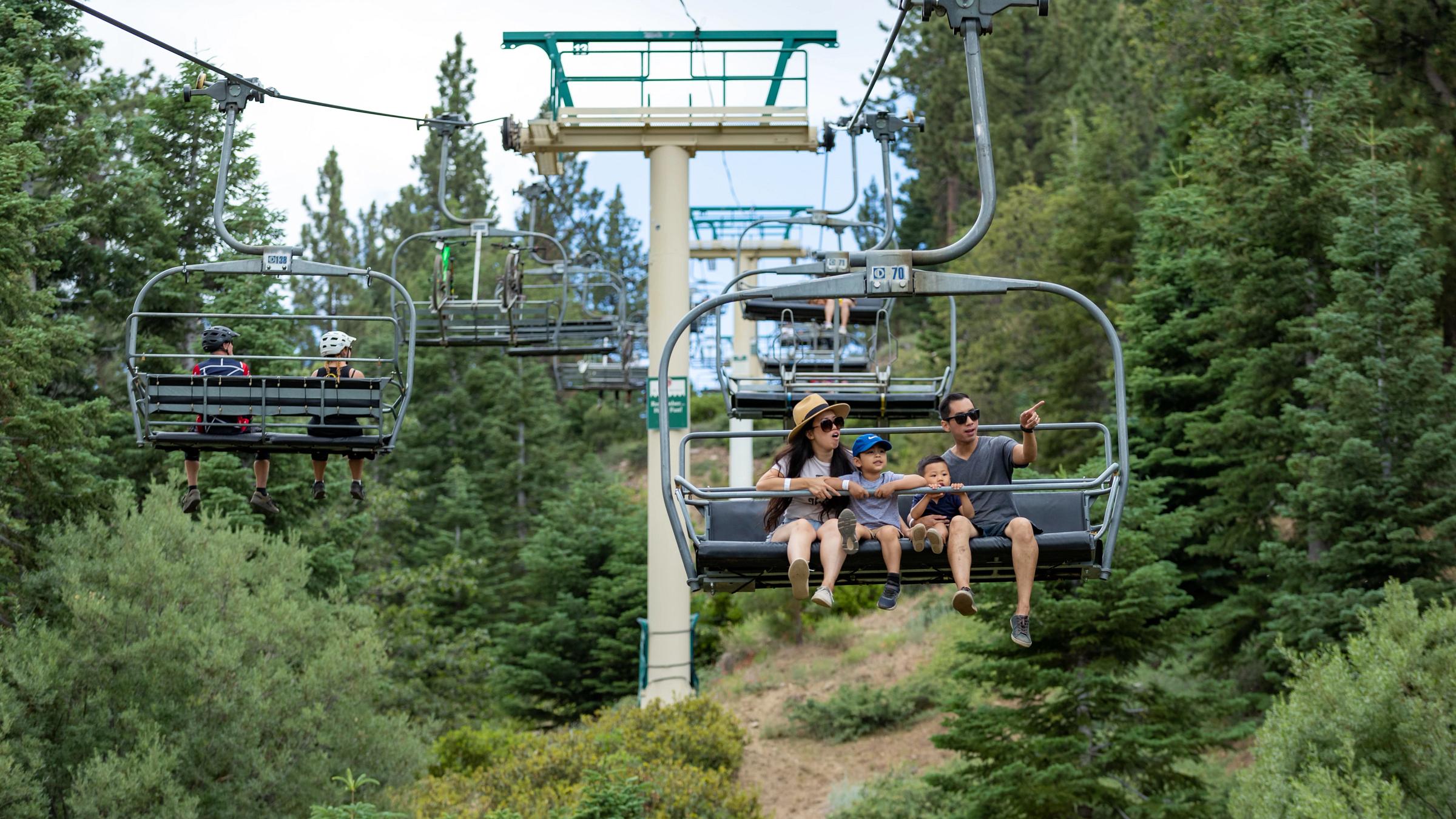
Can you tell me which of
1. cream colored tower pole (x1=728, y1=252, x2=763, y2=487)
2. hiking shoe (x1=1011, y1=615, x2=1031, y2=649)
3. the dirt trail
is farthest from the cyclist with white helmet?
cream colored tower pole (x1=728, y1=252, x2=763, y2=487)

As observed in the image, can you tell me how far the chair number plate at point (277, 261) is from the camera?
9.55 meters

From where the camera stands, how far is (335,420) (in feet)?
32.5

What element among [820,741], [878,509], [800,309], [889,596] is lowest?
[820,741]

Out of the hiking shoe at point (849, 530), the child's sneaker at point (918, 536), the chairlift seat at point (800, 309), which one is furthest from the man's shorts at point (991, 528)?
the chairlift seat at point (800, 309)

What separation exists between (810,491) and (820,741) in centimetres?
1778

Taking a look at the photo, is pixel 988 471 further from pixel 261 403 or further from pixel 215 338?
pixel 215 338

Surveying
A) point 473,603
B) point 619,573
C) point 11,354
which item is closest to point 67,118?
point 11,354

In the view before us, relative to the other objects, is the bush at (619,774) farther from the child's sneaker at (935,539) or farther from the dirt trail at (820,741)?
the child's sneaker at (935,539)

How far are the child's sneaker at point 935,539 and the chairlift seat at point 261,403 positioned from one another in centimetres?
392

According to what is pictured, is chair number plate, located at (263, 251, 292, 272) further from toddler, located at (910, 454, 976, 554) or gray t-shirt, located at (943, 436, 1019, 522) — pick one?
gray t-shirt, located at (943, 436, 1019, 522)

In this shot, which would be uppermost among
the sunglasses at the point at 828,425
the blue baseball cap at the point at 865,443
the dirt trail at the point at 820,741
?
the sunglasses at the point at 828,425

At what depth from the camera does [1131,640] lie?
666 inches

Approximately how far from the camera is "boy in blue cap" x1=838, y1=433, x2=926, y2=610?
24.3 feet

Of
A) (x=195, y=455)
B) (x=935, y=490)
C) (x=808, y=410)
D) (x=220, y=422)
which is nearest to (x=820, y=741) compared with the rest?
(x=195, y=455)
